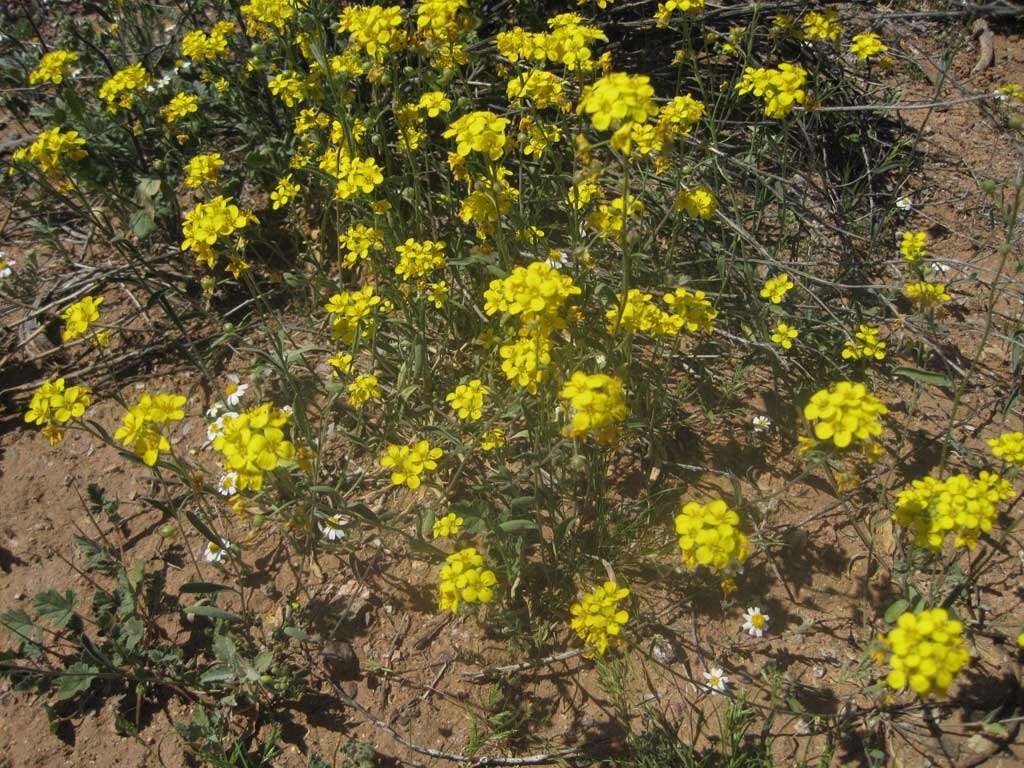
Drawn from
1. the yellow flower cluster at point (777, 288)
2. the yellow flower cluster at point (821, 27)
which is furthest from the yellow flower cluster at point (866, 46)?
the yellow flower cluster at point (777, 288)

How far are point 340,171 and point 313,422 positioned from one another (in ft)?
3.64

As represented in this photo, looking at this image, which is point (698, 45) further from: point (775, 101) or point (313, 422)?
point (313, 422)

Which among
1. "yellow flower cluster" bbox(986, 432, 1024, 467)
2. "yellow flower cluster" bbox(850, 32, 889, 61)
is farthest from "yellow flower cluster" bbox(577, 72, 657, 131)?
"yellow flower cluster" bbox(850, 32, 889, 61)

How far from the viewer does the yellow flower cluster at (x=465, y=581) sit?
2.18m

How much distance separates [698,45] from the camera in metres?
4.06

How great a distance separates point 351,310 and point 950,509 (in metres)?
2.02

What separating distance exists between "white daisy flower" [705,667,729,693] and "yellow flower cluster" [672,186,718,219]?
1.59 m

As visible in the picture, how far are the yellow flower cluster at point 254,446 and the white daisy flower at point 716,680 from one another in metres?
1.52

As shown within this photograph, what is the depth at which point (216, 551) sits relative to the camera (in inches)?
109

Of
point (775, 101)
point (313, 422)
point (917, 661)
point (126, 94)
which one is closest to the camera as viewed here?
point (917, 661)

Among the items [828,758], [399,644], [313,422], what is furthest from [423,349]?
[828,758]

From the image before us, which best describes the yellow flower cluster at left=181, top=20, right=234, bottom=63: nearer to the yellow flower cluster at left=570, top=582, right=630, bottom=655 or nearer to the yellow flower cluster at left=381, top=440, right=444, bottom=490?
the yellow flower cluster at left=381, top=440, right=444, bottom=490

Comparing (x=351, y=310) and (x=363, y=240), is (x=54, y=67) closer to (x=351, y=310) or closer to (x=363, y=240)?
(x=363, y=240)

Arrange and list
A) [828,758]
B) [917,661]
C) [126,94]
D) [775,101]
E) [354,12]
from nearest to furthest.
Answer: [917,661], [828,758], [775,101], [354,12], [126,94]
